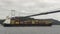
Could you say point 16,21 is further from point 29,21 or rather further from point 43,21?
point 43,21

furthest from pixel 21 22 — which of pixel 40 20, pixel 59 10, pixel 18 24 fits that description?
pixel 59 10

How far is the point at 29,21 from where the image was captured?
2034 inches

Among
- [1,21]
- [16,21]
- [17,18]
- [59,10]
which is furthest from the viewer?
[1,21]

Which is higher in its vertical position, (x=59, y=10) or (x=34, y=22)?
(x=59, y=10)

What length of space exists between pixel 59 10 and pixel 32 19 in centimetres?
2444

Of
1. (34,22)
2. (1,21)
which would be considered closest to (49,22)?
(34,22)

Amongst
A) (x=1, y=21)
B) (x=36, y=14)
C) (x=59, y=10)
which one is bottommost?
(x=1, y=21)

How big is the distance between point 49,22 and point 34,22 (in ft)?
14.2

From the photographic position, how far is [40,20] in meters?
52.7

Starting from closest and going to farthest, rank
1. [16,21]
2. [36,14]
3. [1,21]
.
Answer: [36,14] < [16,21] < [1,21]

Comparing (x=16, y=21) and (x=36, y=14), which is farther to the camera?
(x=16, y=21)

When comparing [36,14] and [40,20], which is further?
[40,20]

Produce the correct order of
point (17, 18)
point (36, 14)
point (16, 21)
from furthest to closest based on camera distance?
point (17, 18) → point (16, 21) → point (36, 14)

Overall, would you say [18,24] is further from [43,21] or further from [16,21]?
[43,21]
